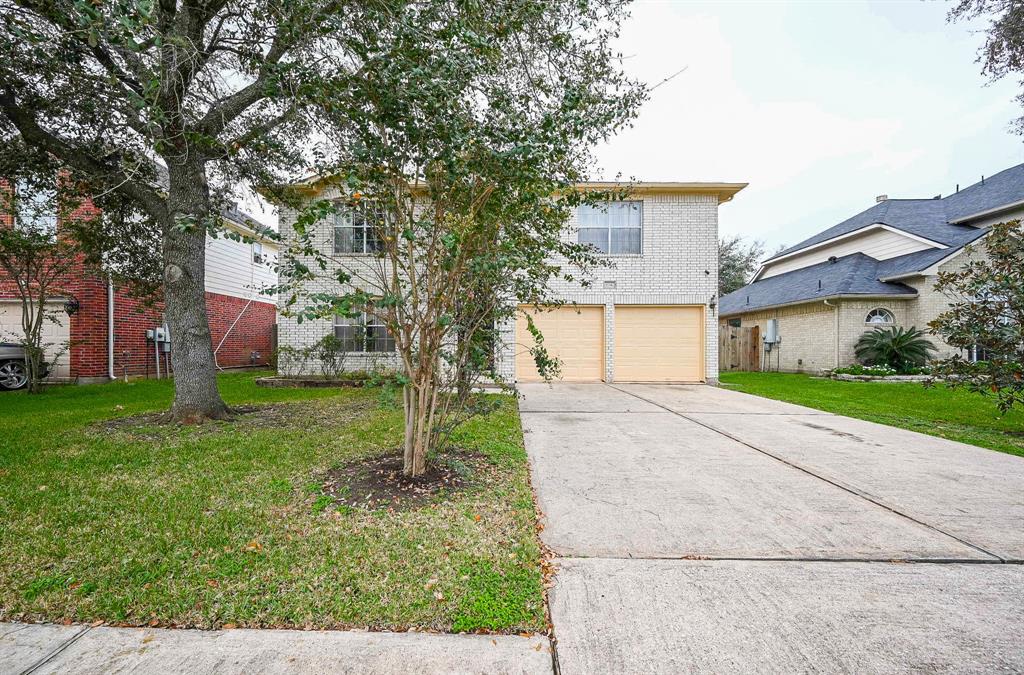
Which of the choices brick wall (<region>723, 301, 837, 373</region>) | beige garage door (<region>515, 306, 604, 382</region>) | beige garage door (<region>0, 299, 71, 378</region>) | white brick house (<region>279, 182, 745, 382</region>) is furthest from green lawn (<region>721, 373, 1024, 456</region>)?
beige garage door (<region>0, 299, 71, 378</region>)

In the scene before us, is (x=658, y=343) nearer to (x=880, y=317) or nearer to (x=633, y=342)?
(x=633, y=342)

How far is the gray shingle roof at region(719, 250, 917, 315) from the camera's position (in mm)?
14133

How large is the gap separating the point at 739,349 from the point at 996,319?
13226mm

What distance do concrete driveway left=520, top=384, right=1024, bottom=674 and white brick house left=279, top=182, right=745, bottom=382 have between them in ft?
21.0

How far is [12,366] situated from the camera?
9.77 meters

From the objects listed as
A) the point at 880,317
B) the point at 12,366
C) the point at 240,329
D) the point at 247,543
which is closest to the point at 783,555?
the point at 247,543

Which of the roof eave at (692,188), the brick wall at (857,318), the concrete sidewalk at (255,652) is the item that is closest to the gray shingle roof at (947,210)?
the brick wall at (857,318)

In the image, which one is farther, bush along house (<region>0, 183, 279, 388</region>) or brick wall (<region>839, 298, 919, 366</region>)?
brick wall (<region>839, 298, 919, 366</region>)

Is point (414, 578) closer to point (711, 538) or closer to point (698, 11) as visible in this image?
Result: point (711, 538)

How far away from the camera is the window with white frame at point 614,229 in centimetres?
1138

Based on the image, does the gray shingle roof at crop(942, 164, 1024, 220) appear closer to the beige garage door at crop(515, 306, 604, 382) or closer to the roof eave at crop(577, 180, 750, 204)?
the roof eave at crop(577, 180, 750, 204)

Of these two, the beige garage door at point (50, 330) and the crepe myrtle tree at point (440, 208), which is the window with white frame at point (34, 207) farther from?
the crepe myrtle tree at point (440, 208)

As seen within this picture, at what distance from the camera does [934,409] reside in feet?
25.3

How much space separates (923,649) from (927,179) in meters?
45.9
